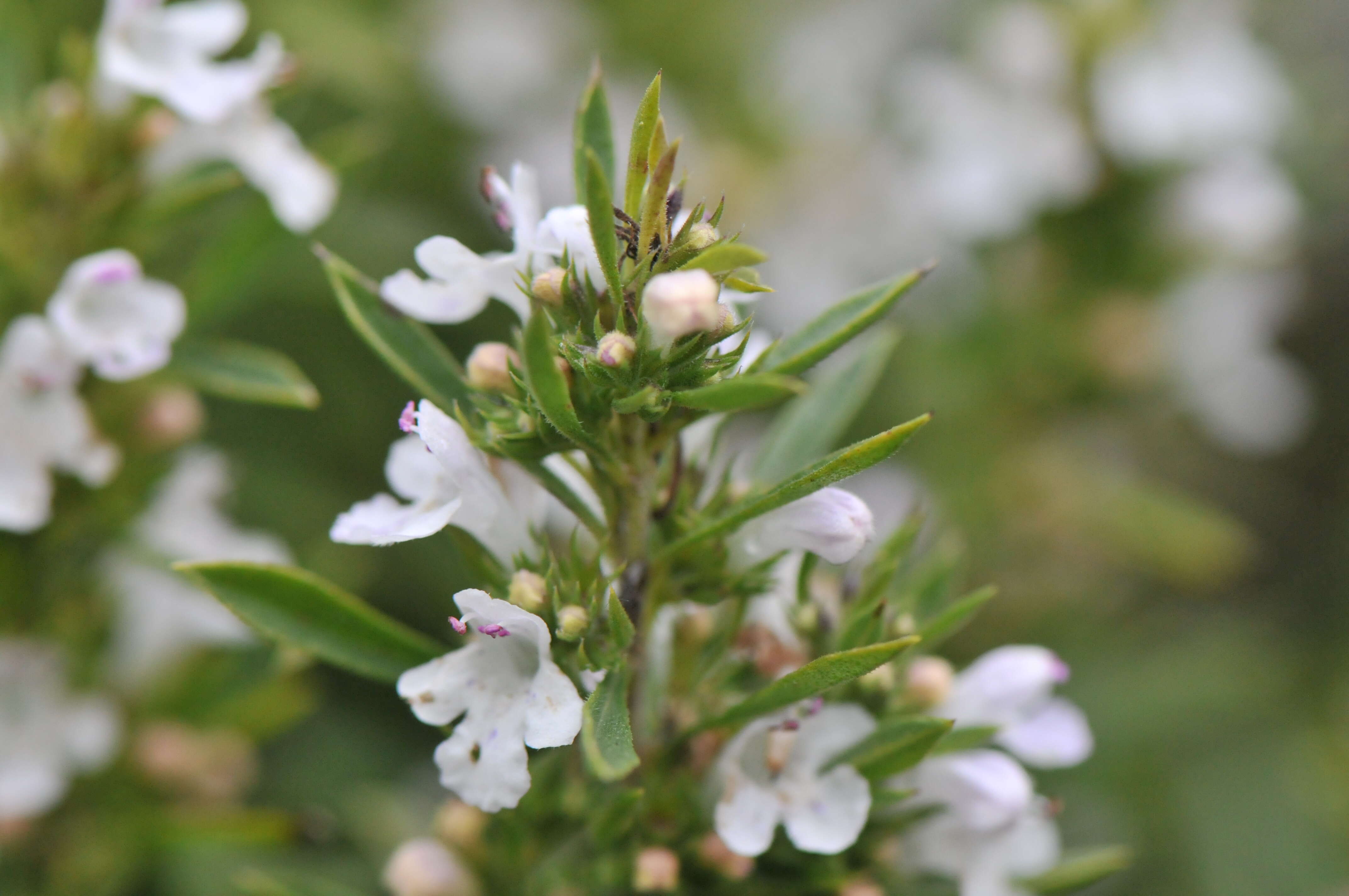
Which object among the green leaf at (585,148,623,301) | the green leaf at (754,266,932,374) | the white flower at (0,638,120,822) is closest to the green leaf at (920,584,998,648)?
the green leaf at (754,266,932,374)

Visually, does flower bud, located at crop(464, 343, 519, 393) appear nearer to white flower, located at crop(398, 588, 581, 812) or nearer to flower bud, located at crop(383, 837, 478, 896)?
white flower, located at crop(398, 588, 581, 812)

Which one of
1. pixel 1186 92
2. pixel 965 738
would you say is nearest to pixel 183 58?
pixel 965 738

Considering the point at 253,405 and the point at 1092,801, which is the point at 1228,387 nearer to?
Result: the point at 1092,801

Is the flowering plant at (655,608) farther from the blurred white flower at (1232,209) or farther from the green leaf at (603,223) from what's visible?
the blurred white flower at (1232,209)

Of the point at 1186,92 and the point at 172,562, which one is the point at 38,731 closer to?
the point at 172,562

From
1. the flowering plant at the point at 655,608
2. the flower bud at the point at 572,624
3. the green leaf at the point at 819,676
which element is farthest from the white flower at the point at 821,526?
the flower bud at the point at 572,624
